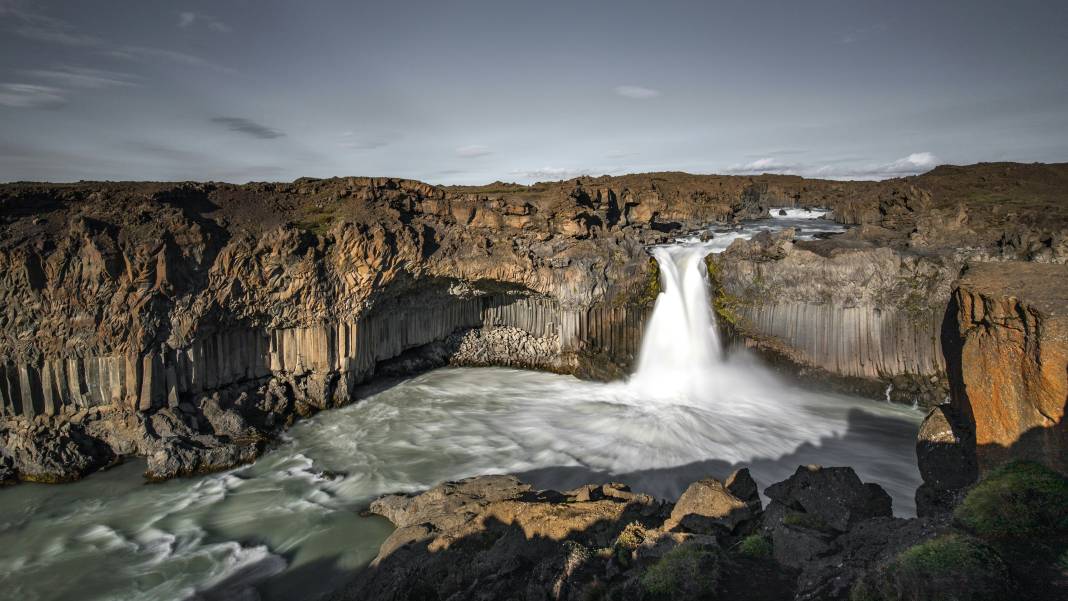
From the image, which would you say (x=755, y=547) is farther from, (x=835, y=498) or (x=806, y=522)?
(x=835, y=498)

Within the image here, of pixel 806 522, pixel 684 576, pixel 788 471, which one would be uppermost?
pixel 806 522

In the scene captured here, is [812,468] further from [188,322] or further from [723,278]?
[188,322]

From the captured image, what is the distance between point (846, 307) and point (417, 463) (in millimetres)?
17091

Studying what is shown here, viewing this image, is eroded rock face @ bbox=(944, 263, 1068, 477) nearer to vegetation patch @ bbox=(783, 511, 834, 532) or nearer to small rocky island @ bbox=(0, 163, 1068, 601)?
small rocky island @ bbox=(0, 163, 1068, 601)

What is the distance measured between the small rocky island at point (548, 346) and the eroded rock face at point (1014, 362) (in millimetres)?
33

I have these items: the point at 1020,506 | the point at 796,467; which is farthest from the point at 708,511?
the point at 796,467

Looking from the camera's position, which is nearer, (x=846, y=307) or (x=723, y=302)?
(x=846, y=307)

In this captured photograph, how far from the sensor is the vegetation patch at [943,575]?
4477 mm

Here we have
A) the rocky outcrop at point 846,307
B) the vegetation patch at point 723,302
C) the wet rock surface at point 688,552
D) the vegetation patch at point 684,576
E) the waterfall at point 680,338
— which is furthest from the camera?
the vegetation patch at point 723,302

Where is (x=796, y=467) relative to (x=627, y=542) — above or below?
below

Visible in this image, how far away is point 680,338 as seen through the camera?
22062mm

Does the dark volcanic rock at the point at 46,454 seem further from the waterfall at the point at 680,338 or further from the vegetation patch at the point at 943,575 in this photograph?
the waterfall at the point at 680,338

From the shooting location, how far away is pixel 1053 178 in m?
35.9

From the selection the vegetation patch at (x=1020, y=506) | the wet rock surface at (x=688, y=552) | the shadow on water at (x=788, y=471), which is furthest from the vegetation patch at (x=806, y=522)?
the shadow on water at (x=788, y=471)
